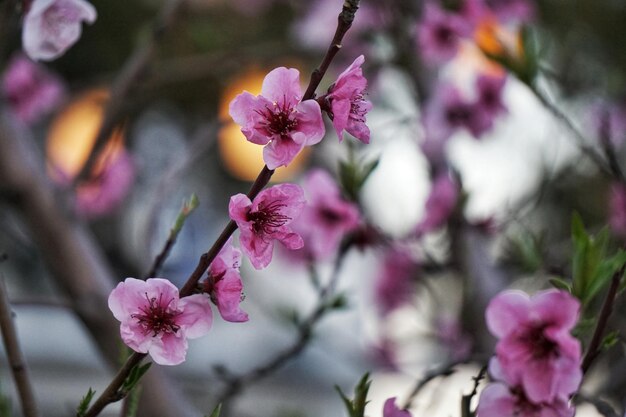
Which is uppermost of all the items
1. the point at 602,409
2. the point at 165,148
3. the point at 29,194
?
the point at 165,148

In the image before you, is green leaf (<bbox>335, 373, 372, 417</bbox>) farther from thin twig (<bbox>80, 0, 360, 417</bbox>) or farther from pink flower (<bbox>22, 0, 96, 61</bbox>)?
pink flower (<bbox>22, 0, 96, 61</bbox>)

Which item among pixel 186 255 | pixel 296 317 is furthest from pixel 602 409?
pixel 186 255

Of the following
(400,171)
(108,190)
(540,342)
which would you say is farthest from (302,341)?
(400,171)

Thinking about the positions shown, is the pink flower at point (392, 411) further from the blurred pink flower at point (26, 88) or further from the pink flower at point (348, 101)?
the blurred pink flower at point (26, 88)

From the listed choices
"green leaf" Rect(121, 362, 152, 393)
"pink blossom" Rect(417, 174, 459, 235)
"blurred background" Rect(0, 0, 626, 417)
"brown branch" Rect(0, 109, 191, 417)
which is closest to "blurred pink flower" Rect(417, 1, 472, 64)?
"blurred background" Rect(0, 0, 626, 417)

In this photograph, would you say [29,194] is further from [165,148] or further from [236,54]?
[165,148]

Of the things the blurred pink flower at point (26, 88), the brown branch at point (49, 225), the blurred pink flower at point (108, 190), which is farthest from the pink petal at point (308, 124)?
the blurred pink flower at point (108, 190)

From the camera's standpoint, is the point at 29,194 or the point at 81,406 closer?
the point at 81,406
